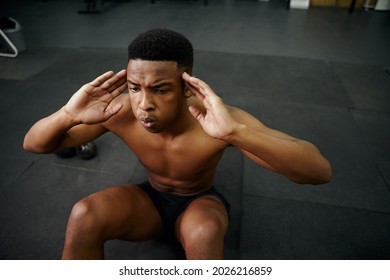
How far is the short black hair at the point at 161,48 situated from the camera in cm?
121

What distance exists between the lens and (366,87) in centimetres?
404

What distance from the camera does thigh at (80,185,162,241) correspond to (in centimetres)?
136

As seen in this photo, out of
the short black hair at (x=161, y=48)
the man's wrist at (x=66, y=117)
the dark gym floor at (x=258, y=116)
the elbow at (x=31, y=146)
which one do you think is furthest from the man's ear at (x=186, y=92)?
the dark gym floor at (x=258, y=116)

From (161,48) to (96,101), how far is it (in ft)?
1.63

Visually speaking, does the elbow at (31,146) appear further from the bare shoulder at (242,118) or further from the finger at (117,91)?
the bare shoulder at (242,118)

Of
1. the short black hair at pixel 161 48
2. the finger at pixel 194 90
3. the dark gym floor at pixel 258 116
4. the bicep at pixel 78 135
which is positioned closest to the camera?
the short black hair at pixel 161 48

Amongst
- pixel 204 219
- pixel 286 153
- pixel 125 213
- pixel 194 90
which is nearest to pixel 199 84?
pixel 194 90

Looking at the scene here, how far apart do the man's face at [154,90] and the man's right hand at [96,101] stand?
8.0 inches

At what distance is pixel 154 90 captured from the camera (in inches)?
48.8

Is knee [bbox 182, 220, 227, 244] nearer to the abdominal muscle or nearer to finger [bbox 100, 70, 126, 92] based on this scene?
the abdominal muscle

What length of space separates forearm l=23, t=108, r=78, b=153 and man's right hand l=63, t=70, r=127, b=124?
0.12 feet

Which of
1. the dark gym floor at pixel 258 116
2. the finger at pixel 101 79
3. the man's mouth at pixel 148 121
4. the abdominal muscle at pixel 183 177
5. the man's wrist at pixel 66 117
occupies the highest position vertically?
the finger at pixel 101 79

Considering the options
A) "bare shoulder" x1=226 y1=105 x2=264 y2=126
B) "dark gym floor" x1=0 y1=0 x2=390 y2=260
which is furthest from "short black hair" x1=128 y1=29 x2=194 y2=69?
"dark gym floor" x1=0 y1=0 x2=390 y2=260
